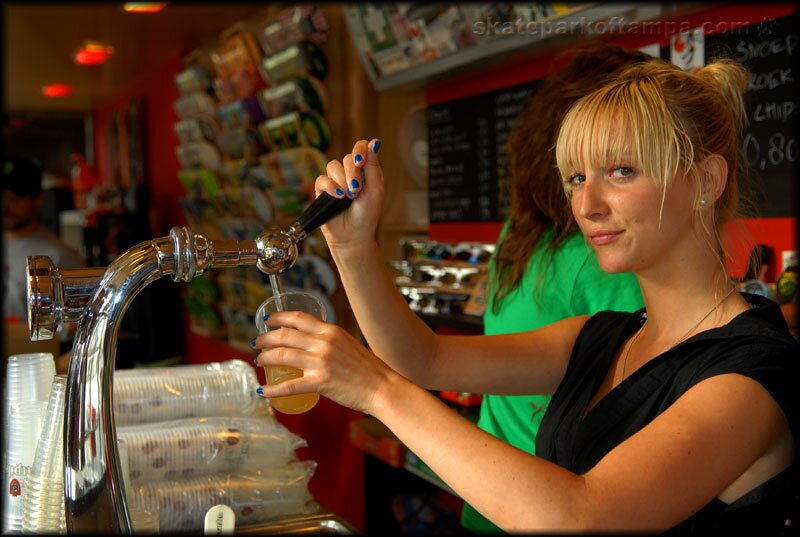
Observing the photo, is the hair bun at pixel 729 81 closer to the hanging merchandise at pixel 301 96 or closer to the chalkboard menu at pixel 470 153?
the chalkboard menu at pixel 470 153

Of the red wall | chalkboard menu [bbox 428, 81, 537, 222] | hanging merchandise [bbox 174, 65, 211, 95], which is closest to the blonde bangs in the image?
chalkboard menu [bbox 428, 81, 537, 222]

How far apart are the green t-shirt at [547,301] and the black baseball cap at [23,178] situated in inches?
98.5

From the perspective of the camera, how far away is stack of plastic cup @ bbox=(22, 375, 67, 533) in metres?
1.23

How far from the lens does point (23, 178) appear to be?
140 inches

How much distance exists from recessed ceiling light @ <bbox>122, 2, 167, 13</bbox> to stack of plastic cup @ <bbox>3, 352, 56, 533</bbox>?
411 cm

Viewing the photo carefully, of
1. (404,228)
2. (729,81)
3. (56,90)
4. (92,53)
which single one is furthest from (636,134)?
(56,90)

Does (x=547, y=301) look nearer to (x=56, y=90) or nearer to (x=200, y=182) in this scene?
(x=200, y=182)

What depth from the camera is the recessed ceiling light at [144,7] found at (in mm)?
5059

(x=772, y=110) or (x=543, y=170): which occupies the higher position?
(x=772, y=110)

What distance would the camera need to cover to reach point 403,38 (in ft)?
11.4

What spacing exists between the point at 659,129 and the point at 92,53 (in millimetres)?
6610

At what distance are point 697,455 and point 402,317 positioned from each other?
0.62 m

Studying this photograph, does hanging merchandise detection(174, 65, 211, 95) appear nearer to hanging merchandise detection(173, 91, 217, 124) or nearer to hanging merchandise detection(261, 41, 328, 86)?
hanging merchandise detection(173, 91, 217, 124)

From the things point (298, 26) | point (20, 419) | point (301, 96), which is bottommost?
point (20, 419)
